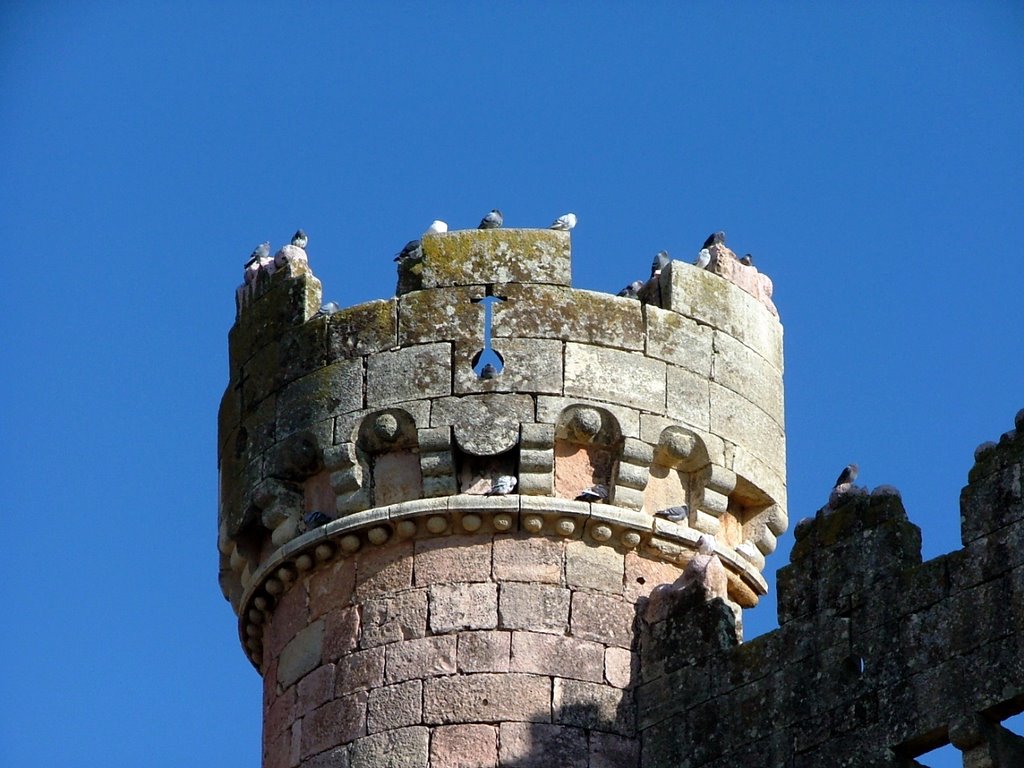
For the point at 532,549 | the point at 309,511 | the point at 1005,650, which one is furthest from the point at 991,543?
the point at 309,511

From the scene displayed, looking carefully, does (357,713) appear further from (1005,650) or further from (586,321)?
(1005,650)

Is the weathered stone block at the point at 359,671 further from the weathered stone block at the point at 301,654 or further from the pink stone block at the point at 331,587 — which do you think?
the pink stone block at the point at 331,587

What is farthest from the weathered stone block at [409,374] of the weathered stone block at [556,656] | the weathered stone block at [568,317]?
the weathered stone block at [556,656]

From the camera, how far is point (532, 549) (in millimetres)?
20469

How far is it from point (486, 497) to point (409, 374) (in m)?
0.85

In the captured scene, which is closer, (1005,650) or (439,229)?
(1005,650)

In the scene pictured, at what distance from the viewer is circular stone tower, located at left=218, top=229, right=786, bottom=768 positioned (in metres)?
20.1

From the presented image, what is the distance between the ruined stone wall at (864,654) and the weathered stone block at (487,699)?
0.58 m

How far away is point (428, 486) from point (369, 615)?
0.76m

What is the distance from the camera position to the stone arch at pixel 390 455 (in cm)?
2070

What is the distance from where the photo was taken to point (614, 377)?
68.3 ft

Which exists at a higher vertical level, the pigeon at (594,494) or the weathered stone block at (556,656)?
the pigeon at (594,494)

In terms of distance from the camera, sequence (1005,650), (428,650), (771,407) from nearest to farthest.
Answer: (1005,650)
(428,650)
(771,407)

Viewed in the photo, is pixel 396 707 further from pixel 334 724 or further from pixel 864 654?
pixel 864 654
